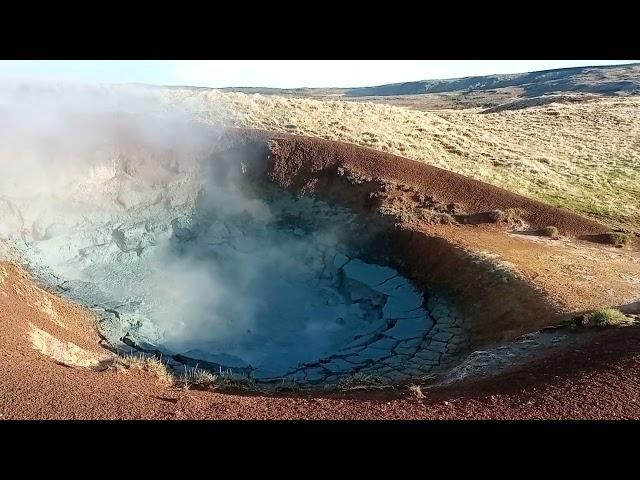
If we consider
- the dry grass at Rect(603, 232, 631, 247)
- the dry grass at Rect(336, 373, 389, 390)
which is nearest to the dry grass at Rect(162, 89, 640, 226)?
the dry grass at Rect(603, 232, 631, 247)

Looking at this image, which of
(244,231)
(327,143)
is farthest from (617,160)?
(244,231)

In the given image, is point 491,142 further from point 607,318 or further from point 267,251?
point 607,318

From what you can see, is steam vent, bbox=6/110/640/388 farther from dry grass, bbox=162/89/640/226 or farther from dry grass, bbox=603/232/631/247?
dry grass, bbox=162/89/640/226

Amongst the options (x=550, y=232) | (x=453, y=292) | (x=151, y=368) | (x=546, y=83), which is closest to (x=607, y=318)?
(x=453, y=292)

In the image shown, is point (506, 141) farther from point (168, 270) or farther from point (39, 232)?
point (39, 232)

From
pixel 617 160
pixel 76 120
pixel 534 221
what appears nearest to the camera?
pixel 534 221

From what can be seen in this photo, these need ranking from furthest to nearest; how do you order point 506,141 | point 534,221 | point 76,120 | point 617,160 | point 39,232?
point 506,141, point 617,160, point 76,120, point 534,221, point 39,232

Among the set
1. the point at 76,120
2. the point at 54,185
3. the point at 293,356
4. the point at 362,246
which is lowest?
the point at 293,356
